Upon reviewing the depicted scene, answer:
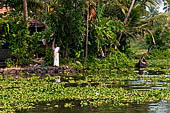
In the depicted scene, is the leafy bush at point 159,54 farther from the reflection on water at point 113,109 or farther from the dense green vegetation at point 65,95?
the reflection on water at point 113,109

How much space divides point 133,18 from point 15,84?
1552cm

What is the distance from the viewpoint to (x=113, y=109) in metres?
10.1

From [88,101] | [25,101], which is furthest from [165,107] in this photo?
[25,101]

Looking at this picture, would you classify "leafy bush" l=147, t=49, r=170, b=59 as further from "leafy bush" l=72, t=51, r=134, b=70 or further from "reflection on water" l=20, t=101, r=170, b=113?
"reflection on water" l=20, t=101, r=170, b=113

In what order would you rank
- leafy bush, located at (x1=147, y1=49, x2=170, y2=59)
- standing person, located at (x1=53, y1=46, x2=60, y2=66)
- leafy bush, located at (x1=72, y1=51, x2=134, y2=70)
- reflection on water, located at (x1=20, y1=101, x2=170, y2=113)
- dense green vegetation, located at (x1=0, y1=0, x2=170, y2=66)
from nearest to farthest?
1. reflection on water, located at (x1=20, y1=101, x2=170, y2=113)
2. standing person, located at (x1=53, y1=46, x2=60, y2=66)
3. dense green vegetation, located at (x1=0, y1=0, x2=170, y2=66)
4. leafy bush, located at (x1=72, y1=51, x2=134, y2=70)
5. leafy bush, located at (x1=147, y1=49, x2=170, y2=59)

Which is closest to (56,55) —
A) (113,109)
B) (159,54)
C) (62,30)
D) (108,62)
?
(62,30)

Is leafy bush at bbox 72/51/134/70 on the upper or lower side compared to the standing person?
lower

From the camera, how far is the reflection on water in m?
9.88

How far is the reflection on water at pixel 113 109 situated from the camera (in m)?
9.88

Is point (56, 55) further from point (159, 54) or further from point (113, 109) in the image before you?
point (159, 54)

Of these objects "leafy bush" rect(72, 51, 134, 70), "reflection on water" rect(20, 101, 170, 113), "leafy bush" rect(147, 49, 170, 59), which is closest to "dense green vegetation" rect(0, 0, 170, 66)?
"leafy bush" rect(72, 51, 134, 70)

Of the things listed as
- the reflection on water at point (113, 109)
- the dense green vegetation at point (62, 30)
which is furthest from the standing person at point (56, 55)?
the reflection on water at point (113, 109)

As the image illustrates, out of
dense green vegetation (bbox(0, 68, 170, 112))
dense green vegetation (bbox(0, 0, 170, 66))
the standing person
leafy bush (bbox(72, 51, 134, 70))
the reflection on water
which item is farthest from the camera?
leafy bush (bbox(72, 51, 134, 70))

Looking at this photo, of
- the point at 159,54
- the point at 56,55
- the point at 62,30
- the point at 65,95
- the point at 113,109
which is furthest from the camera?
the point at 159,54
